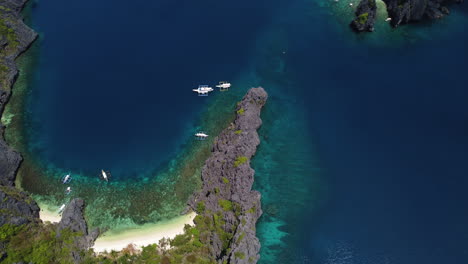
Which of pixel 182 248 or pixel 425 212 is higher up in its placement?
pixel 425 212

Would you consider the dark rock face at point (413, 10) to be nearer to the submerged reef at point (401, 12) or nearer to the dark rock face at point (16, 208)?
the submerged reef at point (401, 12)

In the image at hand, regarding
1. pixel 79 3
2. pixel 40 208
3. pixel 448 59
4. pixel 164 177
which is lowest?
pixel 40 208

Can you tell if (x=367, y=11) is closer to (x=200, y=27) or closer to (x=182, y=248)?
(x=200, y=27)

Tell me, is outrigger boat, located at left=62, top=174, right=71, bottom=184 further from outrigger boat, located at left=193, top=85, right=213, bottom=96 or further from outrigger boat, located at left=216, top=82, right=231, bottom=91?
outrigger boat, located at left=216, top=82, right=231, bottom=91

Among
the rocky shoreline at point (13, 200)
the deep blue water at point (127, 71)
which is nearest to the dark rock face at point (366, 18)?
the deep blue water at point (127, 71)

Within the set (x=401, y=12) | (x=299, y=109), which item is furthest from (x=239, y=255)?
(x=401, y=12)

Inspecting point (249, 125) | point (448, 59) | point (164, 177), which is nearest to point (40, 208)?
point (164, 177)

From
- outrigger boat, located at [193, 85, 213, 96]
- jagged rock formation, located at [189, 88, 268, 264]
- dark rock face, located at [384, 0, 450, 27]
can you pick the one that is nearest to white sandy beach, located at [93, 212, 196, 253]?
jagged rock formation, located at [189, 88, 268, 264]
